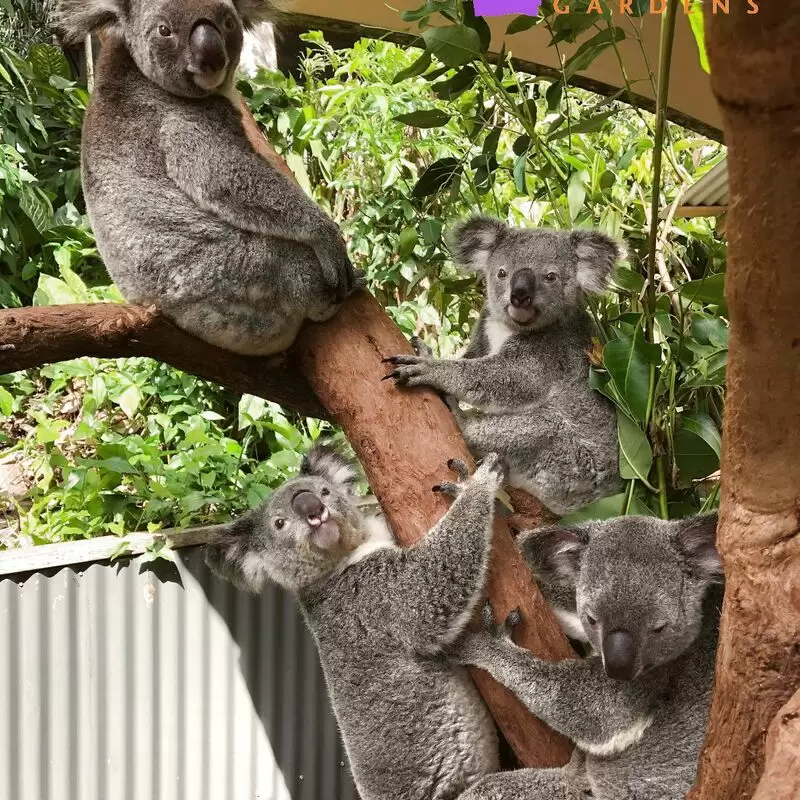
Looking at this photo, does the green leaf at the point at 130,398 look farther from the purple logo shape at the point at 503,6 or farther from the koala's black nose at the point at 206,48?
the purple logo shape at the point at 503,6

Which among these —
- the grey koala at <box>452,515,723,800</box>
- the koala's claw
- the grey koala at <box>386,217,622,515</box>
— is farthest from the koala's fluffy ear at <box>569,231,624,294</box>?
the grey koala at <box>452,515,723,800</box>

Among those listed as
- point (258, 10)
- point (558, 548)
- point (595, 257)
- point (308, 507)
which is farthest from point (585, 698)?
point (258, 10)

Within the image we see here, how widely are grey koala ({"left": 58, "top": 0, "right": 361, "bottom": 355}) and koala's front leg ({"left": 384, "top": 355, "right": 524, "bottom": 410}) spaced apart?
1.00 ft

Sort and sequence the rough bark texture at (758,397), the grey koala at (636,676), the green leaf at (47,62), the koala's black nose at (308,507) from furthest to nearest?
1. the green leaf at (47,62)
2. the koala's black nose at (308,507)
3. the grey koala at (636,676)
4. the rough bark texture at (758,397)

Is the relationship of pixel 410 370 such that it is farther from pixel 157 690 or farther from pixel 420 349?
pixel 157 690

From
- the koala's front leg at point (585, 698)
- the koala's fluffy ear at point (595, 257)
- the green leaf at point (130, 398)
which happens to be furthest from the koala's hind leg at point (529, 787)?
the green leaf at point (130, 398)

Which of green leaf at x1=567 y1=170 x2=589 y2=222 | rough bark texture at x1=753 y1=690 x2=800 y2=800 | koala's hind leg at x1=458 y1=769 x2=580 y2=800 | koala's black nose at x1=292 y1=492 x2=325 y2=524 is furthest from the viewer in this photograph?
green leaf at x1=567 y1=170 x2=589 y2=222

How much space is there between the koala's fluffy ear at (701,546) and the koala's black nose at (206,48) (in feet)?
6.30

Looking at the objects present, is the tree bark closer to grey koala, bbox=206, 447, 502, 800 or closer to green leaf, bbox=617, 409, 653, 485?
grey koala, bbox=206, 447, 502, 800

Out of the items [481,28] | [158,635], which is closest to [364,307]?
[481,28]

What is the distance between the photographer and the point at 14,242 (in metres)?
5.00

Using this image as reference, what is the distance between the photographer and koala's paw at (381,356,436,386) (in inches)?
99.3

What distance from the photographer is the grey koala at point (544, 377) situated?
2877 mm

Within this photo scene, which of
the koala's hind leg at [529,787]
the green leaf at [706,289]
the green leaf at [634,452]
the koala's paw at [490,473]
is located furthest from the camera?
the green leaf at [634,452]
